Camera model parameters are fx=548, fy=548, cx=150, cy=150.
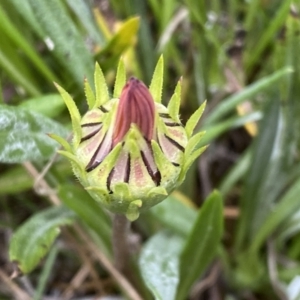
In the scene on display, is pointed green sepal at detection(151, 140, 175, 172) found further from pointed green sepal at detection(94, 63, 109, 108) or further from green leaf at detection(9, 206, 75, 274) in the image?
green leaf at detection(9, 206, 75, 274)

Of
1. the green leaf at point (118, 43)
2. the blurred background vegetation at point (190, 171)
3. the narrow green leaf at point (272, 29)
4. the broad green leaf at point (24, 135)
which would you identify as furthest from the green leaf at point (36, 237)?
the narrow green leaf at point (272, 29)

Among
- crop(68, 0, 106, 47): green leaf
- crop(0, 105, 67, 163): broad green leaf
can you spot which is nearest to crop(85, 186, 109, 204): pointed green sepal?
crop(0, 105, 67, 163): broad green leaf

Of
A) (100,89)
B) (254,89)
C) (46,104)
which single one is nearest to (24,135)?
(46,104)

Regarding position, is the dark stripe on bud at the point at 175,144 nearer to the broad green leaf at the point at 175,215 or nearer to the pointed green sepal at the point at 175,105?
the pointed green sepal at the point at 175,105

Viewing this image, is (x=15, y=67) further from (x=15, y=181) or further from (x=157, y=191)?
(x=157, y=191)

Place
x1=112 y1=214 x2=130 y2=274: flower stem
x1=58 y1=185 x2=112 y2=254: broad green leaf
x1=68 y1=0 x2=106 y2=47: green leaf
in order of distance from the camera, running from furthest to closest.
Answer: x1=68 y1=0 x2=106 y2=47: green leaf, x1=58 y1=185 x2=112 y2=254: broad green leaf, x1=112 y1=214 x2=130 y2=274: flower stem

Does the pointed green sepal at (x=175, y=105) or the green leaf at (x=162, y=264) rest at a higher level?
the pointed green sepal at (x=175, y=105)

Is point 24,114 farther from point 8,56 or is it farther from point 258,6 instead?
point 258,6
